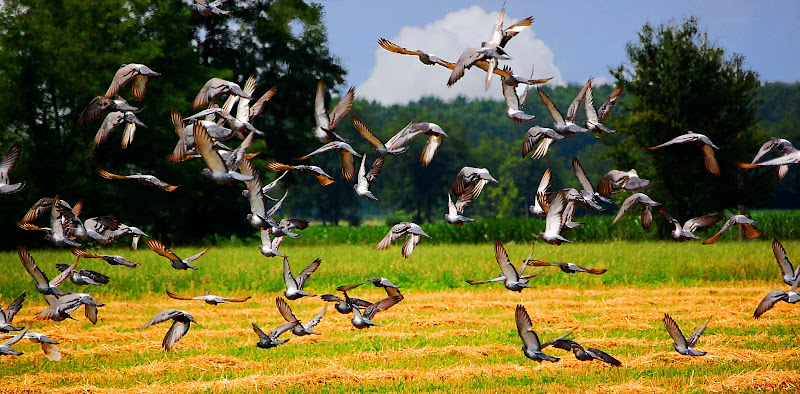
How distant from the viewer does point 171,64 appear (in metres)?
38.9

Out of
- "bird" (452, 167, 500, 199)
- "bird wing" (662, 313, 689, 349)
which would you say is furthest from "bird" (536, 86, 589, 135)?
"bird wing" (662, 313, 689, 349)

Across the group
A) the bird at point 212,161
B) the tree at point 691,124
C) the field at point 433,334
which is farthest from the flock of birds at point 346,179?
the tree at point 691,124

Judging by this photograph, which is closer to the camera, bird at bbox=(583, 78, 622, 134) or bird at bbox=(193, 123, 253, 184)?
bird at bbox=(193, 123, 253, 184)

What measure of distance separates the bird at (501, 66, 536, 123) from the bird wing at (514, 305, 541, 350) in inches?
79.4

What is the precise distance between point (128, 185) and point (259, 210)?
31.4m

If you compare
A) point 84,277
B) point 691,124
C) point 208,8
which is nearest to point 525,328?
point 208,8

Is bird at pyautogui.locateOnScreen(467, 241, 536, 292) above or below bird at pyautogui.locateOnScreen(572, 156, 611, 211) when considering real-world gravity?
below

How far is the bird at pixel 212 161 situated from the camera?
7121 mm

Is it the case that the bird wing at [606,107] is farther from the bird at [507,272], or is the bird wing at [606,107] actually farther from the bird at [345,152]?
the bird at [345,152]

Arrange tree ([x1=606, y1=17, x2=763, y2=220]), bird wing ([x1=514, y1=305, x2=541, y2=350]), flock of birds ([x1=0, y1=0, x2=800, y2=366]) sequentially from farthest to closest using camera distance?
tree ([x1=606, y1=17, x2=763, y2=220]), flock of birds ([x1=0, y1=0, x2=800, y2=366]), bird wing ([x1=514, y1=305, x2=541, y2=350])

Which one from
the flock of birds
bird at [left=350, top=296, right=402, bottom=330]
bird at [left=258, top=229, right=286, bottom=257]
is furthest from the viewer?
bird at [left=350, top=296, right=402, bottom=330]

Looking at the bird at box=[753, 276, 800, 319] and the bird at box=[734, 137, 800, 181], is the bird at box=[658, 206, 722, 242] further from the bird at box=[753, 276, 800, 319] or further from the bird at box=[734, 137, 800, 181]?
the bird at box=[753, 276, 800, 319]

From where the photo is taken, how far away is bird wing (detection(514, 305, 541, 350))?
24.7 feet

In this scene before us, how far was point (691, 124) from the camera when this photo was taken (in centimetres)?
3738
